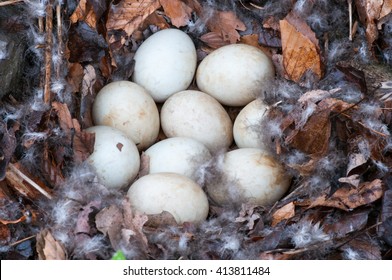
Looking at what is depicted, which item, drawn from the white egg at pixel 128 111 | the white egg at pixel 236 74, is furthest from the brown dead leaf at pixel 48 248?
the white egg at pixel 236 74

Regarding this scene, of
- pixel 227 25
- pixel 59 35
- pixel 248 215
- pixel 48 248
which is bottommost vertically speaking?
pixel 248 215

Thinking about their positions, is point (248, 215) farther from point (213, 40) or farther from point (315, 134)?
point (213, 40)

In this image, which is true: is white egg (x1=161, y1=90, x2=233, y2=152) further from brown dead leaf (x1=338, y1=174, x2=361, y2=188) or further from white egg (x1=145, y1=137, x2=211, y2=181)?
brown dead leaf (x1=338, y1=174, x2=361, y2=188)

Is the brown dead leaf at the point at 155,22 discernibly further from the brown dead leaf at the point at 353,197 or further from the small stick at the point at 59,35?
the brown dead leaf at the point at 353,197

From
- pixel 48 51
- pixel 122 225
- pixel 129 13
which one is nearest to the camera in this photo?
Answer: pixel 122 225

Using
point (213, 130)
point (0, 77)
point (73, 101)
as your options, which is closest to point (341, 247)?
point (213, 130)

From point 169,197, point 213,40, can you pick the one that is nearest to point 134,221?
point 169,197

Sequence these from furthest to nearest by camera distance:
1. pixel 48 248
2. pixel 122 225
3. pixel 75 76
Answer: pixel 75 76, pixel 122 225, pixel 48 248

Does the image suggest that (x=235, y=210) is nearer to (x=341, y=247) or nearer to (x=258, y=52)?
(x=341, y=247)
